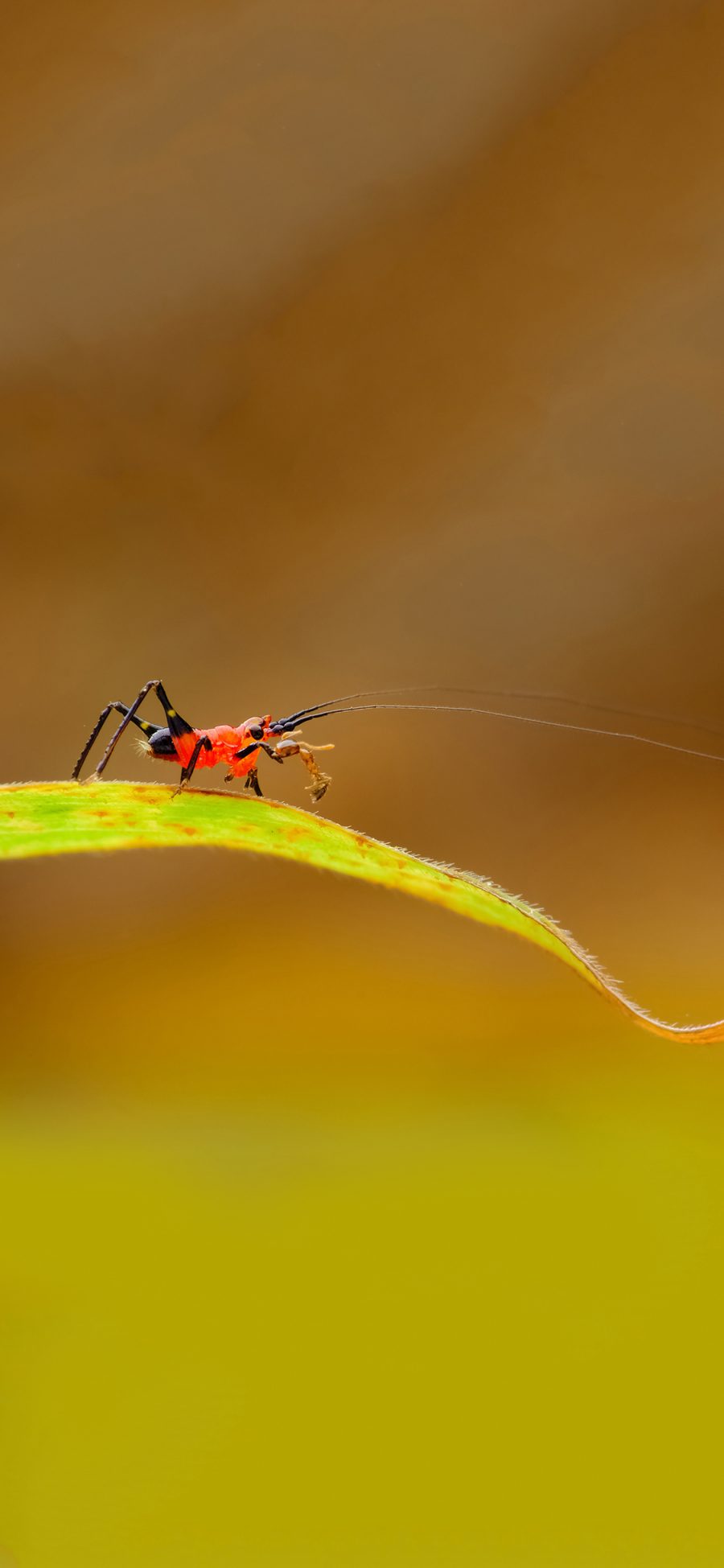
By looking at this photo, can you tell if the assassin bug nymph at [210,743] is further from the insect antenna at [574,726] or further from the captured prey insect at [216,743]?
the insect antenna at [574,726]

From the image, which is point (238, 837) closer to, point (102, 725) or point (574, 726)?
point (102, 725)

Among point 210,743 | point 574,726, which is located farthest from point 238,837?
point 574,726

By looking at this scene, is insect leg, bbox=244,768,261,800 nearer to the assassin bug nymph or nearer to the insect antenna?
the assassin bug nymph

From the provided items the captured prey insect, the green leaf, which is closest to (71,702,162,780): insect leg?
the captured prey insect

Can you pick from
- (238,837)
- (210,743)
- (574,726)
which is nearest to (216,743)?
(210,743)

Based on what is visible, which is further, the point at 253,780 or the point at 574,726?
the point at 574,726

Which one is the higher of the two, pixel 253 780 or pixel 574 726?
pixel 574 726

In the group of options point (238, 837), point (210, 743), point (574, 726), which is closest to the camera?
point (238, 837)

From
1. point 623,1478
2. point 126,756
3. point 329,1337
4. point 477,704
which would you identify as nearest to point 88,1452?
point 329,1337

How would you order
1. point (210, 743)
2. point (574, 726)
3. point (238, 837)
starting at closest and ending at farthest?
point (238, 837) → point (210, 743) → point (574, 726)
